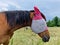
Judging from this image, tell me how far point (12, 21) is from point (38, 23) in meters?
0.46

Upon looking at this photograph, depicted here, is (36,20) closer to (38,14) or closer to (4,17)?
(38,14)

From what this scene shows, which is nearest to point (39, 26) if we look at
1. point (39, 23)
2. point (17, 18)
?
point (39, 23)

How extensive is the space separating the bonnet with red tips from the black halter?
129 millimetres

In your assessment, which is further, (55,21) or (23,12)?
(55,21)

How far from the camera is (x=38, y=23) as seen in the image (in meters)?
4.53

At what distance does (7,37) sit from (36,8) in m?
0.73

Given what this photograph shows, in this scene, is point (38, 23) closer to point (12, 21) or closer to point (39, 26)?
point (39, 26)

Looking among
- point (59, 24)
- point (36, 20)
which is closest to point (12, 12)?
point (36, 20)

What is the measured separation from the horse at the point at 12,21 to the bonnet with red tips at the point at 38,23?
6 centimetres

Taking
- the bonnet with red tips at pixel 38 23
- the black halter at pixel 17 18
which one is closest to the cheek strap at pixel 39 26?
the bonnet with red tips at pixel 38 23

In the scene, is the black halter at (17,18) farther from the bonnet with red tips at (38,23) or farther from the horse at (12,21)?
the bonnet with red tips at (38,23)

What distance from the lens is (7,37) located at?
4508 millimetres

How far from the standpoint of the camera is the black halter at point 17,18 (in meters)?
4.44

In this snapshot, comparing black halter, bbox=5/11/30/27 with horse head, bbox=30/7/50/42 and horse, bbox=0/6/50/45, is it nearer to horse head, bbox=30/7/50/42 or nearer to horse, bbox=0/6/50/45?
horse, bbox=0/6/50/45
